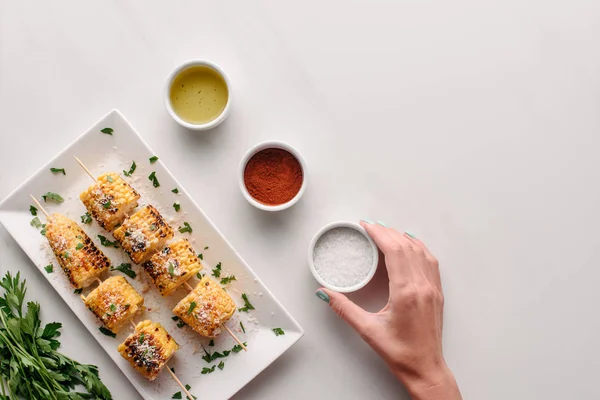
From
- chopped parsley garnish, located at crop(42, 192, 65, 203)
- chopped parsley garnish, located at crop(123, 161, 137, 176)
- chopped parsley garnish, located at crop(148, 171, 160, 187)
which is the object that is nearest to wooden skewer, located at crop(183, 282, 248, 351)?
chopped parsley garnish, located at crop(148, 171, 160, 187)

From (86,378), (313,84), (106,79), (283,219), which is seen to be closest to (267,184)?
(283,219)

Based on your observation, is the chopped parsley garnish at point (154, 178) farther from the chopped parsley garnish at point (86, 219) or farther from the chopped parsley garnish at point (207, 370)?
the chopped parsley garnish at point (207, 370)

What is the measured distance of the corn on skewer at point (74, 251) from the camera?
312cm

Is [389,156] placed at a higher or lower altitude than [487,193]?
higher

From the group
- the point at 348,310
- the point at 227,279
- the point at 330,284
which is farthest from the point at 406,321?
the point at 227,279

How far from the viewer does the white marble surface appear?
3.38m

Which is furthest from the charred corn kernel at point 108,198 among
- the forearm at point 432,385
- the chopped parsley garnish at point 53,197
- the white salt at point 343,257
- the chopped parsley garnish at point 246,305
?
the forearm at point 432,385

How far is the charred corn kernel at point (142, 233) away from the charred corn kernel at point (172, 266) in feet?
0.22

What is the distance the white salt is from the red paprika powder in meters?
0.33

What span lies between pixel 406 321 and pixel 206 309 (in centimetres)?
107

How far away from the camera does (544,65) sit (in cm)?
344

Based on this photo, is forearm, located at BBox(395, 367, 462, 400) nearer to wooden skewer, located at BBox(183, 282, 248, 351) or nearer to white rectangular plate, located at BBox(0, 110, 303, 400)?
white rectangular plate, located at BBox(0, 110, 303, 400)

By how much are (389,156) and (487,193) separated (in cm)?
63

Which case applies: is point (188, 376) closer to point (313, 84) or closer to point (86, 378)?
point (86, 378)
